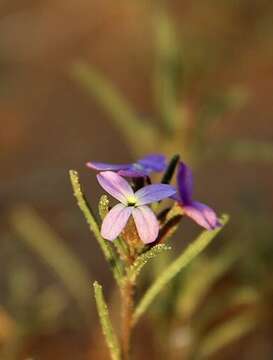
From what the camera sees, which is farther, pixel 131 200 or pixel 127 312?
pixel 127 312

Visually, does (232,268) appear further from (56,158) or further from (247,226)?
(56,158)

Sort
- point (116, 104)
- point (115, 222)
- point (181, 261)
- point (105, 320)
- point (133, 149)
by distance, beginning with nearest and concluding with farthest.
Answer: point (115, 222) < point (105, 320) < point (181, 261) < point (116, 104) < point (133, 149)

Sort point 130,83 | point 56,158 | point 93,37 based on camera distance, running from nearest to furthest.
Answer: point 56,158 < point 130,83 < point 93,37

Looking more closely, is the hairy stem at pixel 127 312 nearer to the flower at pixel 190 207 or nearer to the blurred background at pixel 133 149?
the flower at pixel 190 207

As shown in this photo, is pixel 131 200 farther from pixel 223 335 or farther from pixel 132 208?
pixel 223 335

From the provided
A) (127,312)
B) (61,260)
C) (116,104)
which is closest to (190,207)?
(127,312)

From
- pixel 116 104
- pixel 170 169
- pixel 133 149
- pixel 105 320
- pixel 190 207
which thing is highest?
pixel 133 149

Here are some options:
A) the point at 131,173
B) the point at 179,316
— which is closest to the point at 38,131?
the point at 179,316
